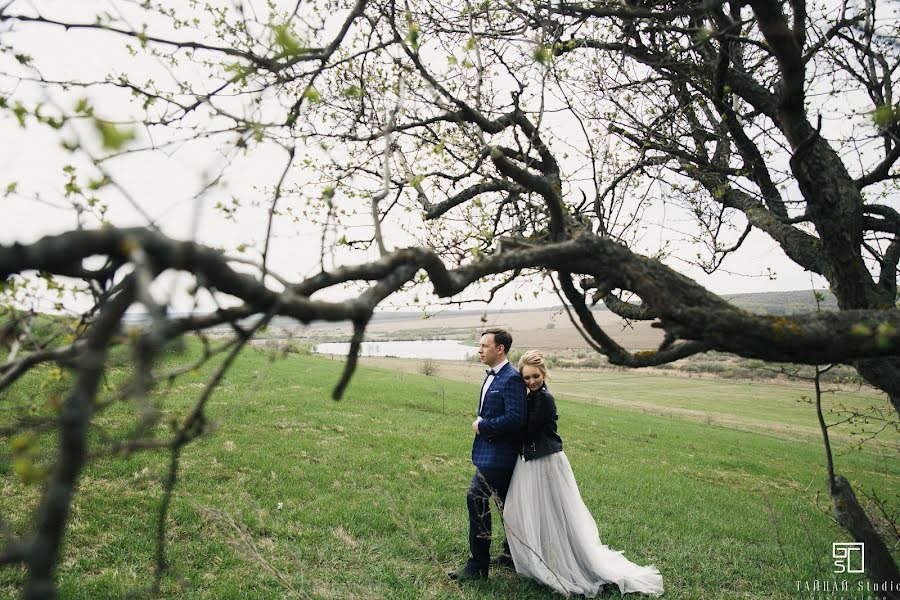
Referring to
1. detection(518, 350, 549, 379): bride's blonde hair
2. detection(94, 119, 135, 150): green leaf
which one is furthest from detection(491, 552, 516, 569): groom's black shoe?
detection(94, 119, 135, 150): green leaf

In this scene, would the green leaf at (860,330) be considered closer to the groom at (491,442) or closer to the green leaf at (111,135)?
the green leaf at (111,135)

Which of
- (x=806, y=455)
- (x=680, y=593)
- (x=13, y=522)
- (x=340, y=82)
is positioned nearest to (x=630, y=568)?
(x=680, y=593)

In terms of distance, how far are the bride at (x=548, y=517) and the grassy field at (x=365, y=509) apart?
0.76 feet

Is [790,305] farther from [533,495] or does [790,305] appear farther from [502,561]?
[502,561]

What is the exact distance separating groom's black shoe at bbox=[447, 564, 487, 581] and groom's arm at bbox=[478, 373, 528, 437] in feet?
4.72

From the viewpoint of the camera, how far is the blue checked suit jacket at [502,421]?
5230 mm

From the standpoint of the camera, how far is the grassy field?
16.9ft

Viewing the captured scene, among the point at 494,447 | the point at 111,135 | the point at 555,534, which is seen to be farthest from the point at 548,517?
the point at 111,135

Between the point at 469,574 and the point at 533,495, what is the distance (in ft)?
3.44

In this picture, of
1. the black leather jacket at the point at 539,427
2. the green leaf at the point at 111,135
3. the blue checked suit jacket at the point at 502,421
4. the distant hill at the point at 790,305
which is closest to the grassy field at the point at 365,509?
the green leaf at the point at 111,135

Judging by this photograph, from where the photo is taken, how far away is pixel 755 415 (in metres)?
32.0

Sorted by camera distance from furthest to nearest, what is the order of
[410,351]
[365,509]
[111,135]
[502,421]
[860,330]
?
[410,351]
[365,509]
[502,421]
[860,330]
[111,135]

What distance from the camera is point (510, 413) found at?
5219 mm

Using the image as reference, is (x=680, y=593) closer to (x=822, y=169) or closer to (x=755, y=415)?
(x=822, y=169)
